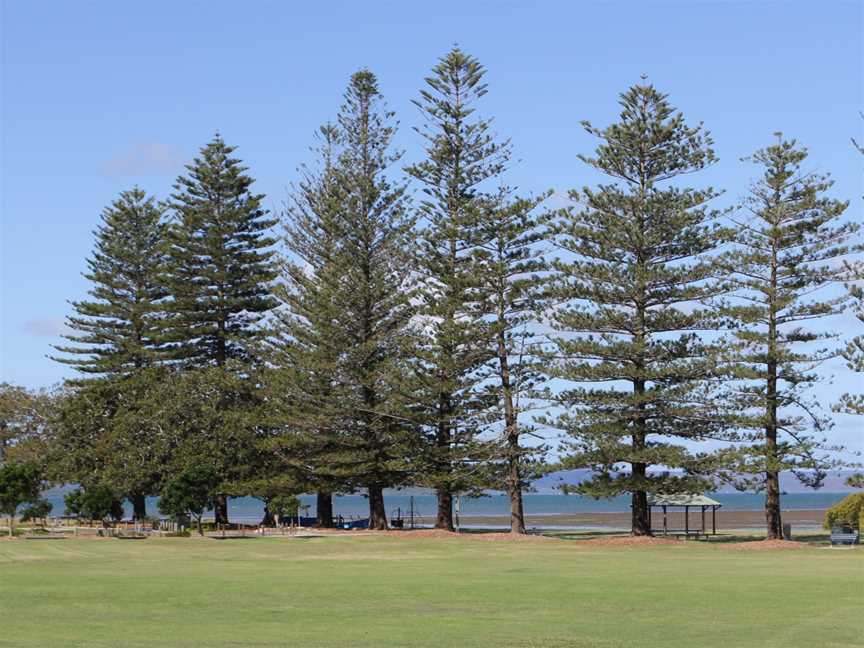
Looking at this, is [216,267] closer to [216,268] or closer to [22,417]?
[216,268]

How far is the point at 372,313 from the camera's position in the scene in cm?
4288

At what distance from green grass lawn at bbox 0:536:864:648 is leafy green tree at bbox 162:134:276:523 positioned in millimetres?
19052

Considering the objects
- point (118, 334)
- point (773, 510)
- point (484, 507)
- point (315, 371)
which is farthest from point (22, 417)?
point (484, 507)

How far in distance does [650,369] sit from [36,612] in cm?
2384

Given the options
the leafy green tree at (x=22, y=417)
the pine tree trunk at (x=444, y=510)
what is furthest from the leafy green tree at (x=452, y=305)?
the leafy green tree at (x=22, y=417)

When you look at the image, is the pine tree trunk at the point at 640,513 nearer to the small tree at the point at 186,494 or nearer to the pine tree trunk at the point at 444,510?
the pine tree trunk at the point at 444,510

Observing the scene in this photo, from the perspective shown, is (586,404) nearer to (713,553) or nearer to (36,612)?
(713,553)

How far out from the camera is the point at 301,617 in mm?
16344

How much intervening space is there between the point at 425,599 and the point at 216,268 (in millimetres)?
32216

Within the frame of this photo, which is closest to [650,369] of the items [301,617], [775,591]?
[775,591]

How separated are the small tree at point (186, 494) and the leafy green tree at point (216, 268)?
30.2 feet

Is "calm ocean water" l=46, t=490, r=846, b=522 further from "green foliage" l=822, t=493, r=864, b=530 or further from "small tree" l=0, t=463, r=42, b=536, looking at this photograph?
"small tree" l=0, t=463, r=42, b=536

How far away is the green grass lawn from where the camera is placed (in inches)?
568

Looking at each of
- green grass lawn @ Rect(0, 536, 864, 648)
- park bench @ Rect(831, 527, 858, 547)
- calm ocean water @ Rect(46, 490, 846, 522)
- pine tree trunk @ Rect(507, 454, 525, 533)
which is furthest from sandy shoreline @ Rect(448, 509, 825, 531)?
green grass lawn @ Rect(0, 536, 864, 648)
